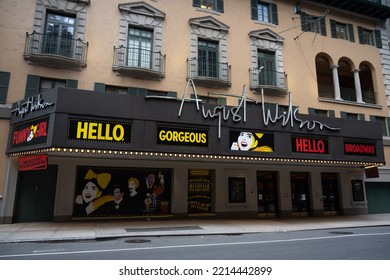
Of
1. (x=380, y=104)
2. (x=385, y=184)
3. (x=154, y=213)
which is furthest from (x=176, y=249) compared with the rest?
(x=380, y=104)

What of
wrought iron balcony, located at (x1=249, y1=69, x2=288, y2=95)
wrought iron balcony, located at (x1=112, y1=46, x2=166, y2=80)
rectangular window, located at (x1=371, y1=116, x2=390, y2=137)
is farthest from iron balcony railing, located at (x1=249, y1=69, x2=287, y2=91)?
rectangular window, located at (x1=371, y1=116, x2=390, y2=137)

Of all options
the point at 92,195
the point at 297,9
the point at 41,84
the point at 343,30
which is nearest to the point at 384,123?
the point at 343,30

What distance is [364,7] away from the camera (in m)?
24.8

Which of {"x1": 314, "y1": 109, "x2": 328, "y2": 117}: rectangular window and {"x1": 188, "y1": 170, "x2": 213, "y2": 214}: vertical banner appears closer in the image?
{"x1": 188, "y1": 170, "x2": 213, "y2": 214}: vertical banner

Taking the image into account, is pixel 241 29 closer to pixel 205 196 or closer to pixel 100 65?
pixel 100 65

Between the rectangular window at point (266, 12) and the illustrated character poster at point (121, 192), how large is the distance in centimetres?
1319

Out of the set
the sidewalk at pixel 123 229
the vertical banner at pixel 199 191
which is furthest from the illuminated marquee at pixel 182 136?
the vertical banner at pixel 199 191

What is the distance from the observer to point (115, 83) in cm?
1734

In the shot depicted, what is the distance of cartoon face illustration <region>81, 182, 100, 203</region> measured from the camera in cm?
1638

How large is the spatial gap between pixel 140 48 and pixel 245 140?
832 cm

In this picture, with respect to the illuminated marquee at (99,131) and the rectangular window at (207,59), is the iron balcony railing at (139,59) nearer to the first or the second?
the rectangular window at (207,59)

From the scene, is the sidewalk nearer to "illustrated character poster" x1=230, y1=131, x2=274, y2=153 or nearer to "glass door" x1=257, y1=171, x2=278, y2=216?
"illustrated character poster" x1=230, y1=131, x2=274, y2=153

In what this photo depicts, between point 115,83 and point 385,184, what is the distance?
832 inches

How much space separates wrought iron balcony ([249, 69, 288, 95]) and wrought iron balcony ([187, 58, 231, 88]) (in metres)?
1.85
